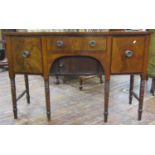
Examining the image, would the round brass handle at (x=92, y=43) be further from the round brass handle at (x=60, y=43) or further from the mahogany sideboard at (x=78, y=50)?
the round brass handle at (x=60, y=43)

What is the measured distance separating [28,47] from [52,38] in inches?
7.9

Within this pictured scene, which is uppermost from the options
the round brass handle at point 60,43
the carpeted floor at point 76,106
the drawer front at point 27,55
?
the round brass handle at point 60,43

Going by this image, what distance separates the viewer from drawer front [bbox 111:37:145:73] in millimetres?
1704

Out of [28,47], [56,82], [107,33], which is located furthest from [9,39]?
[56,82]

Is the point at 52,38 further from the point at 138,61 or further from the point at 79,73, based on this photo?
the point at 138,61

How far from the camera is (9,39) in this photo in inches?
68.2

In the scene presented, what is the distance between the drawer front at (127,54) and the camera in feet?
5.59

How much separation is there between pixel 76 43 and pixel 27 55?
0.39 m

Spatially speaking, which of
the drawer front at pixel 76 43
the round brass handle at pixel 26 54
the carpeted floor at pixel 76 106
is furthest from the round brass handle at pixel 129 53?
the round brass handle at pixel 26 54

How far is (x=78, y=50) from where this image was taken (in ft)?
5.67

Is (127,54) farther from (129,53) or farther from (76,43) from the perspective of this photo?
(76,43)

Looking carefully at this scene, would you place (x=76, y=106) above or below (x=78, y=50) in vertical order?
below

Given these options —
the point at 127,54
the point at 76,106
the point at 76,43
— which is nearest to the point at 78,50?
the point at 76,43
